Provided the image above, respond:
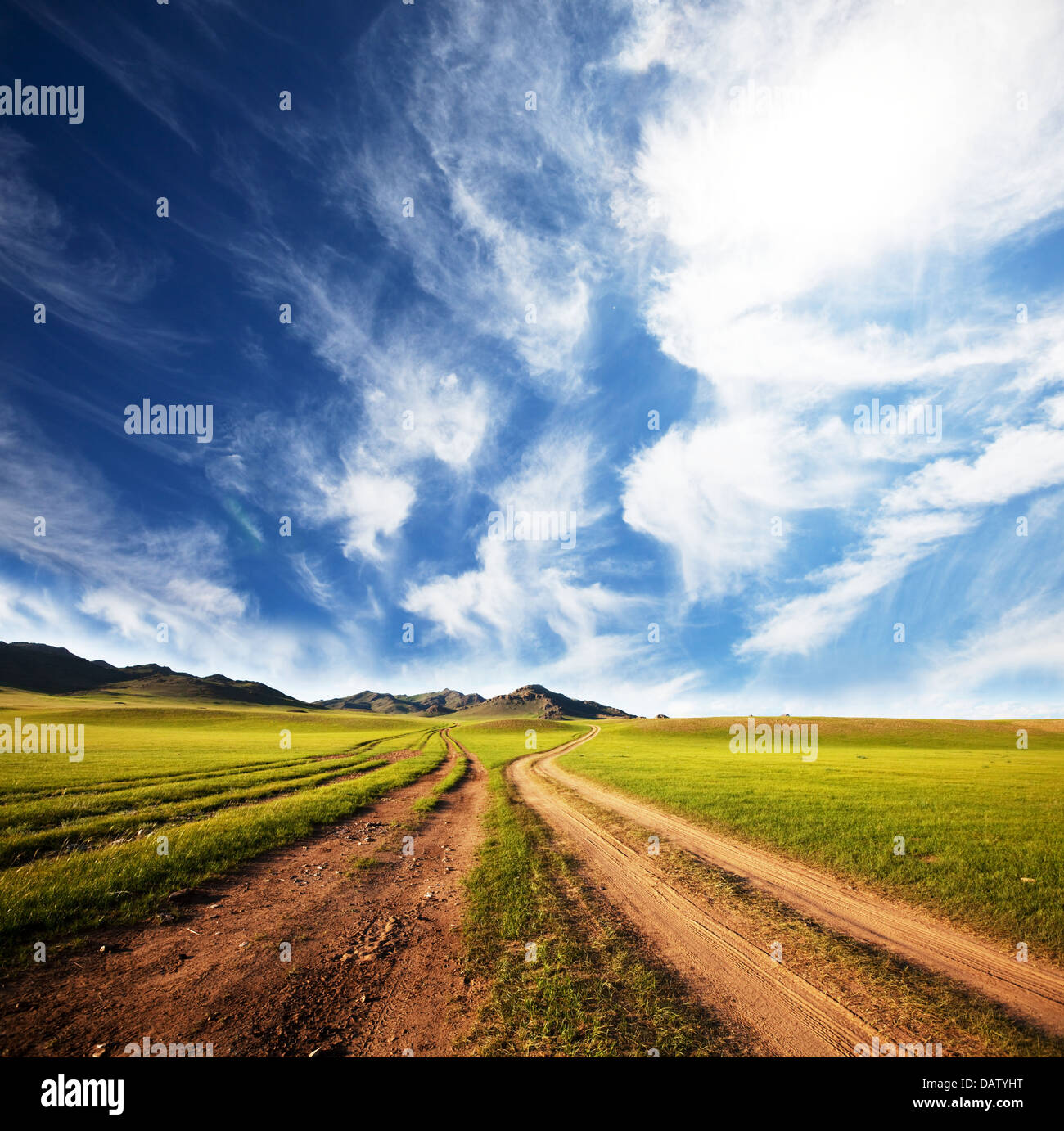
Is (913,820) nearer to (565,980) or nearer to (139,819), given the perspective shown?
(565,980)

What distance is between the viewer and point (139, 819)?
52.4 feet

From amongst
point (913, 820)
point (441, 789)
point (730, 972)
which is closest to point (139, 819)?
point (441, 789)

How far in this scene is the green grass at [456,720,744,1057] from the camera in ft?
18.4

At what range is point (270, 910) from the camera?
9508mm

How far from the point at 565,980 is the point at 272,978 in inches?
182

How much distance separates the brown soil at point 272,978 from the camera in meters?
5.50

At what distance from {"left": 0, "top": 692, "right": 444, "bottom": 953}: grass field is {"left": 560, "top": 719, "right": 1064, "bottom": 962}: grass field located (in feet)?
55.0

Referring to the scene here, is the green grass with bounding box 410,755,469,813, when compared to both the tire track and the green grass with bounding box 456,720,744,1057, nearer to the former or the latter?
the green grass with bounding box 456,720,744,1057

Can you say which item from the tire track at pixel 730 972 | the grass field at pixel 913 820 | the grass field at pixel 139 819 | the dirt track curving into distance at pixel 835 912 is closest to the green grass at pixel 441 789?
the grass field at pixel 139 819

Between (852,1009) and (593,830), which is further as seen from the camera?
(593,830)

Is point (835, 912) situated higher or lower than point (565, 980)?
lower

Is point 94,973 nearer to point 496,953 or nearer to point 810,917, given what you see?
point 496,953
